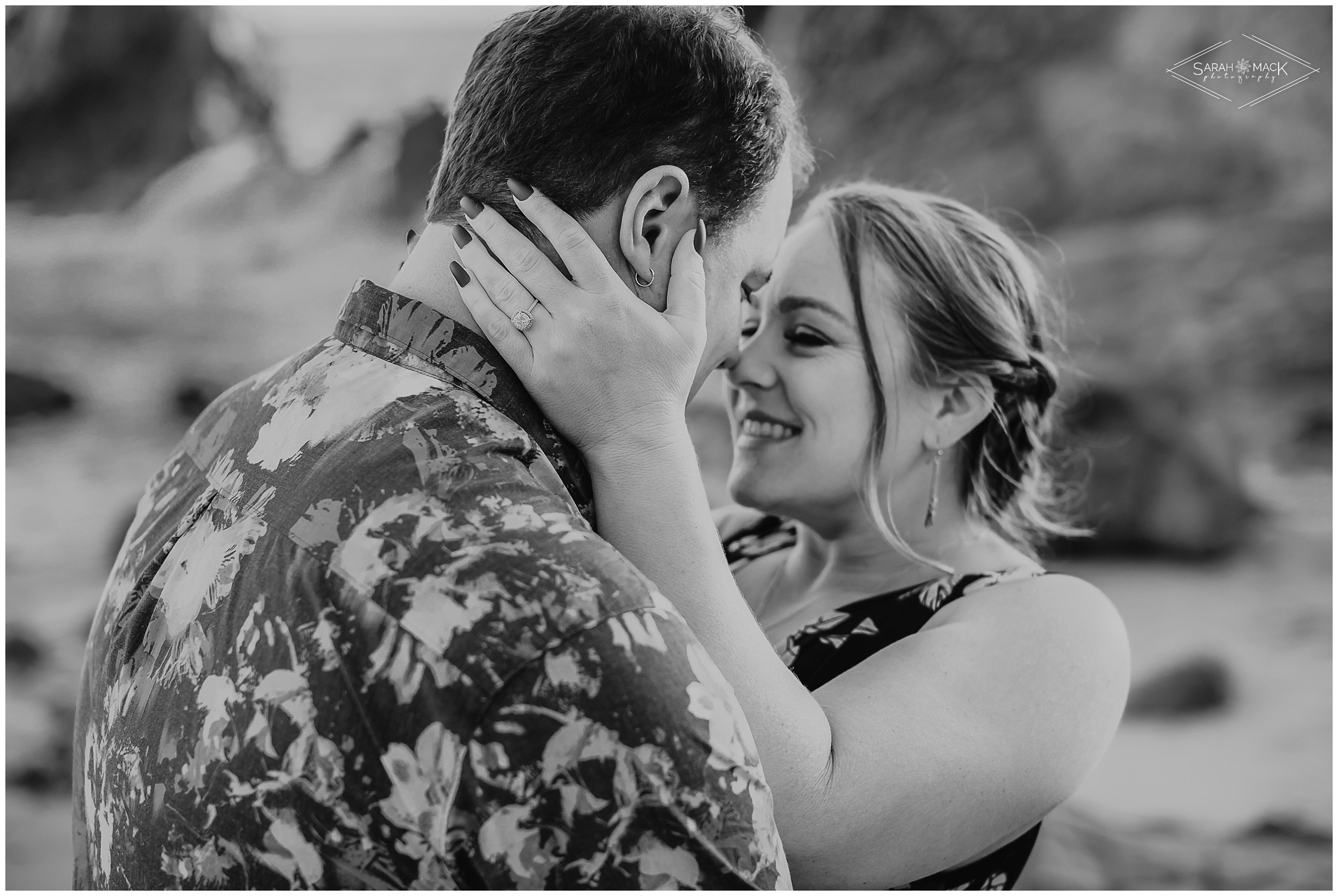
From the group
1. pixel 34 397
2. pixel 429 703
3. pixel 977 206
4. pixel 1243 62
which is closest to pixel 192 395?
pixel 34 397

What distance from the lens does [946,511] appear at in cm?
165

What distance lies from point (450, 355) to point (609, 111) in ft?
0.81

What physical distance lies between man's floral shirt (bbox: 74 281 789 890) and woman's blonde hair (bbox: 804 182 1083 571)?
894 millimetres

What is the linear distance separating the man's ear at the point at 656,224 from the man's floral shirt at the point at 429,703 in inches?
8.6

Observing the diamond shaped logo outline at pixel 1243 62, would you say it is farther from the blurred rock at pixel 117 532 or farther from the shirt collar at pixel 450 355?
the blurred rock at pixel 117 532

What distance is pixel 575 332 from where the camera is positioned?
872 mm

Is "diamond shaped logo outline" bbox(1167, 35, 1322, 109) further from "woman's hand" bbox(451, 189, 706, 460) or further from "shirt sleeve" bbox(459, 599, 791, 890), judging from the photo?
"shirt sleeve" bbox(459, 599, 791, 890)

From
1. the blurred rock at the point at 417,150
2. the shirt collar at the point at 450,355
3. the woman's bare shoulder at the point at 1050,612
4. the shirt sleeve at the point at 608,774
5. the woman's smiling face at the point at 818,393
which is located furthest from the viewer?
the blurred rock at the point at 417,150

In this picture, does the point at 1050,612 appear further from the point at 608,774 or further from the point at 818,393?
the point at 608,774

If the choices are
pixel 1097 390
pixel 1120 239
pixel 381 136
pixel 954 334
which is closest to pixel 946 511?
pixel 954 334

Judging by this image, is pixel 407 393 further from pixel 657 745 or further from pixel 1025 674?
pixel 1025 674

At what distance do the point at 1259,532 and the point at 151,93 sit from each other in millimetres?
5456

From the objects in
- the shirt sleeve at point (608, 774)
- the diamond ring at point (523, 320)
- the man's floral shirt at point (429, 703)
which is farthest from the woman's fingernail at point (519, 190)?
the shirt sleeve at point (608, 774)

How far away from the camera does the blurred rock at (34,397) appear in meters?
4.84
